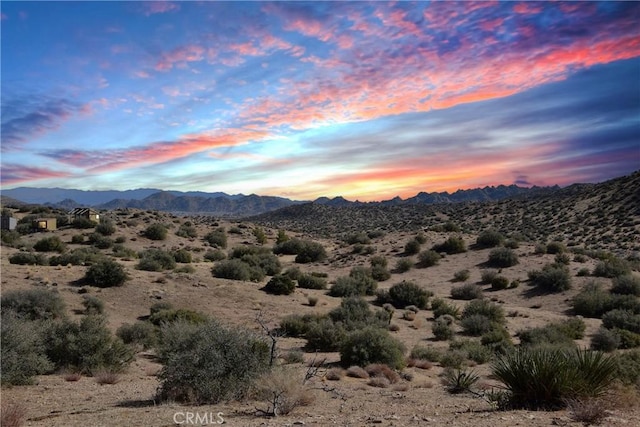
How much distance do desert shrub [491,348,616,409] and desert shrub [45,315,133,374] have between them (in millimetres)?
11379

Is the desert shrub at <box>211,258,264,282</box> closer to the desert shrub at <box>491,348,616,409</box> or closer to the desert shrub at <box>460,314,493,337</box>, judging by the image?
the desert shrub at <box>460,314,493,337</box>

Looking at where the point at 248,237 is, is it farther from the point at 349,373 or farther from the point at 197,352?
the point at 197,352

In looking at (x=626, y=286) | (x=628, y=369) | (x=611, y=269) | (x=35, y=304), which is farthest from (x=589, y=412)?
(x=611, y=269)

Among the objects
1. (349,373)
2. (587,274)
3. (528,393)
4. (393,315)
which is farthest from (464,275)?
(528,393)

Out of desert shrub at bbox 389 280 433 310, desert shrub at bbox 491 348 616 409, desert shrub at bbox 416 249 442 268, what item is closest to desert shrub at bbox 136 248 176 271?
desert shrub at bbox 389 280 433 310

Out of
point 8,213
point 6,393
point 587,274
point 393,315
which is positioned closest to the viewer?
point 6,393

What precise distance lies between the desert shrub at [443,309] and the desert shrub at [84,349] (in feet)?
57.7

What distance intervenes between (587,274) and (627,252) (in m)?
16.9

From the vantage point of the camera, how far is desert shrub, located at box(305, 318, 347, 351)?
19562 millimetres

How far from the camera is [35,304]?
2042 cm

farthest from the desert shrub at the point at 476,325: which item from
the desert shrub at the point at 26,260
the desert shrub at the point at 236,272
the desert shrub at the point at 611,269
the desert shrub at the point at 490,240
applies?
the desert shrub at the point at 26,260

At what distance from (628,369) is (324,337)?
35.3ft

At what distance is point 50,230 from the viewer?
55.4 m

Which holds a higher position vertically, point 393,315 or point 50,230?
point 50,230
